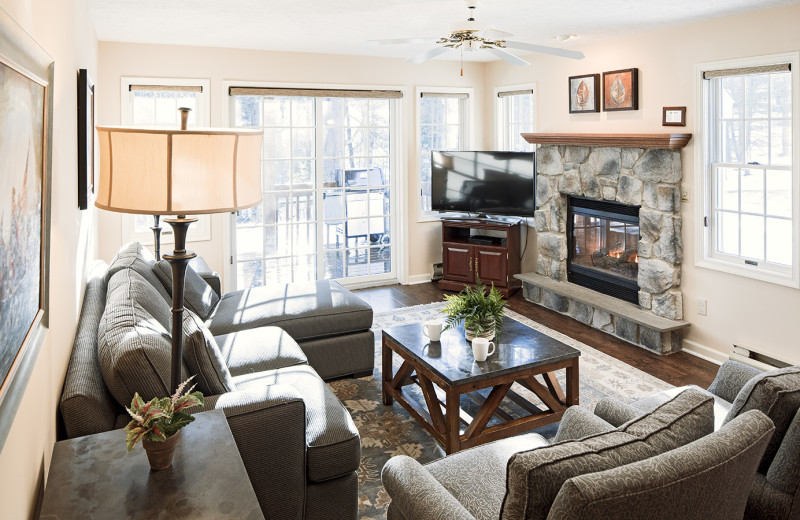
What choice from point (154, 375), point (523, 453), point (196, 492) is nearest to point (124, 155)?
point (154, 375)

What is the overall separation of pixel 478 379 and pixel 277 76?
13.1 feet

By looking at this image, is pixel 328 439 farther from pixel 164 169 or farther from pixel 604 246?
pixel 604 246

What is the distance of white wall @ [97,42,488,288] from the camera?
17.4 feet

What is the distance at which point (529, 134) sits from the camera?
19.5 ft

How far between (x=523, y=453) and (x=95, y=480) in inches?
42.0

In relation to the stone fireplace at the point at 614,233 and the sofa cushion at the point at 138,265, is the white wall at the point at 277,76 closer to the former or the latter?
the stone fireplace at the point at 614,233

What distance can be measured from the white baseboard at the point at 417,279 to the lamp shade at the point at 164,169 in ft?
16.7

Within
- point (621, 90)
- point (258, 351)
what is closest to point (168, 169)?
point (258, 351)

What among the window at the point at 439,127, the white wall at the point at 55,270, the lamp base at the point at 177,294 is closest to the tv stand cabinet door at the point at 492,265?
the window at the point at 439,127

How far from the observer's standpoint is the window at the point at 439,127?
22.2ft

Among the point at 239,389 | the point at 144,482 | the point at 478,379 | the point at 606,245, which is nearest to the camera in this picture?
the point at 144,482

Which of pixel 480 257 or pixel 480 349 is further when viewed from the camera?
pixel 480 257

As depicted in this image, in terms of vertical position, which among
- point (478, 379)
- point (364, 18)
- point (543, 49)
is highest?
point (364, 18)

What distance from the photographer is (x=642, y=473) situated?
1.33 meters
